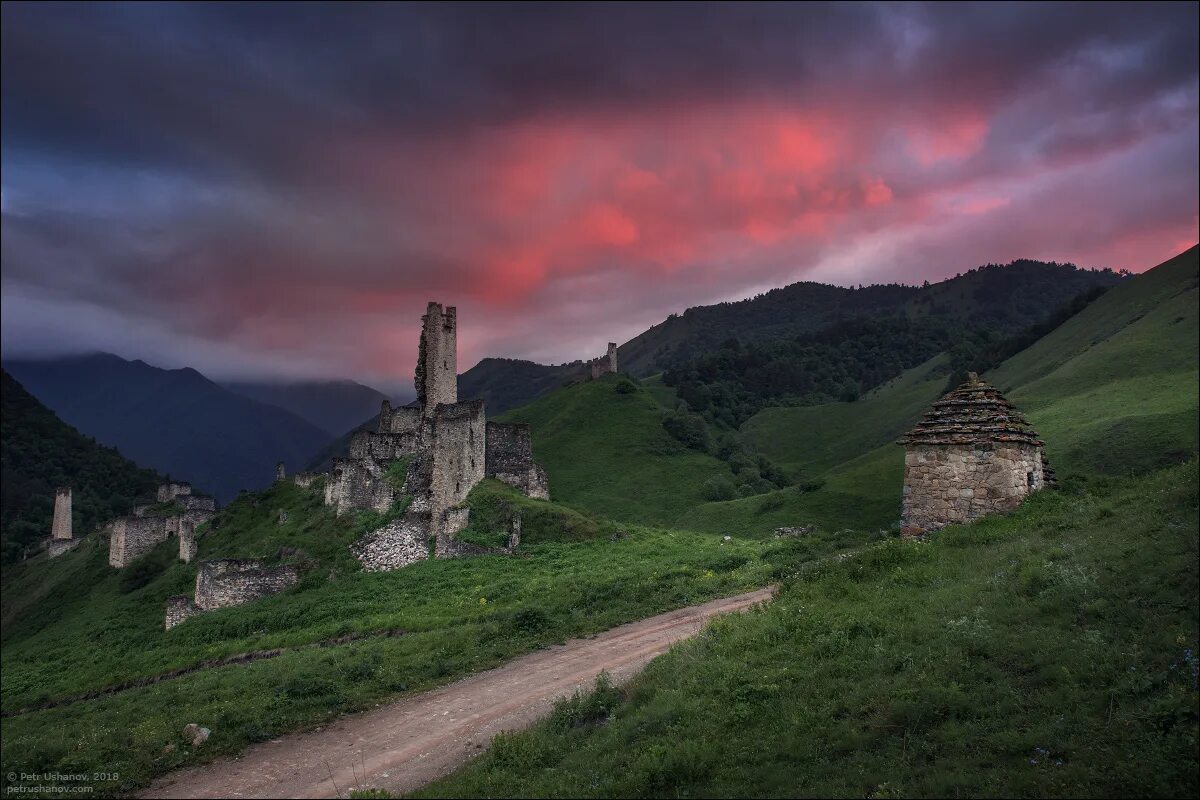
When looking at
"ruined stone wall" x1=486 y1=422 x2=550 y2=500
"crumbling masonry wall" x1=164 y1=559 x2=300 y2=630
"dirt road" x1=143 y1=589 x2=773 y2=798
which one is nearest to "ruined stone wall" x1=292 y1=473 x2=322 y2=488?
"ruined stone wall" x1=486 y1=422 x2=550 y2=500

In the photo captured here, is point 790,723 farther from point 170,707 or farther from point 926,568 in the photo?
point 170,707

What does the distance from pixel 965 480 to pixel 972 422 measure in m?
1.49

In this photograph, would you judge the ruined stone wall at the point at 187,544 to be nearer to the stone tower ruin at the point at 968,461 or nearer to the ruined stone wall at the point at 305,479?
the ruined stone wall at the point at 305,479

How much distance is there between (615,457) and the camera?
8269 centimetres

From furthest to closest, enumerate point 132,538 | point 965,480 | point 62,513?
1. point 62,513
2. point 132,538
3. point 965,480

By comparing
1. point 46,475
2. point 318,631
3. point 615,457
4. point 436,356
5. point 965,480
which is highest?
point 436,356

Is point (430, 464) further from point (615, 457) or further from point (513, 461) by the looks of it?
point (615, 457)

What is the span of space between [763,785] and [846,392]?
139m

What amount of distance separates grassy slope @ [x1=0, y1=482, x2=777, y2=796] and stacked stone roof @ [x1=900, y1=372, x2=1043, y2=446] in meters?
6.97

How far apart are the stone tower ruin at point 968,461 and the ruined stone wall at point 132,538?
202 ft

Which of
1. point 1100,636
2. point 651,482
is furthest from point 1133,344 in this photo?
point 1100,636

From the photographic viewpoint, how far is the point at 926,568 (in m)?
14.7

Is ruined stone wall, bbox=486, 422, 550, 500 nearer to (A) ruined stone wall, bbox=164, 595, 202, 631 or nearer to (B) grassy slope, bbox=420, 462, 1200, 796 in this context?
(A) ruined stone wall, bbox=164, 595, 202, 631

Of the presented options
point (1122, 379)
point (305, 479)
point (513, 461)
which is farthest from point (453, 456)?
point (1122, 379)
